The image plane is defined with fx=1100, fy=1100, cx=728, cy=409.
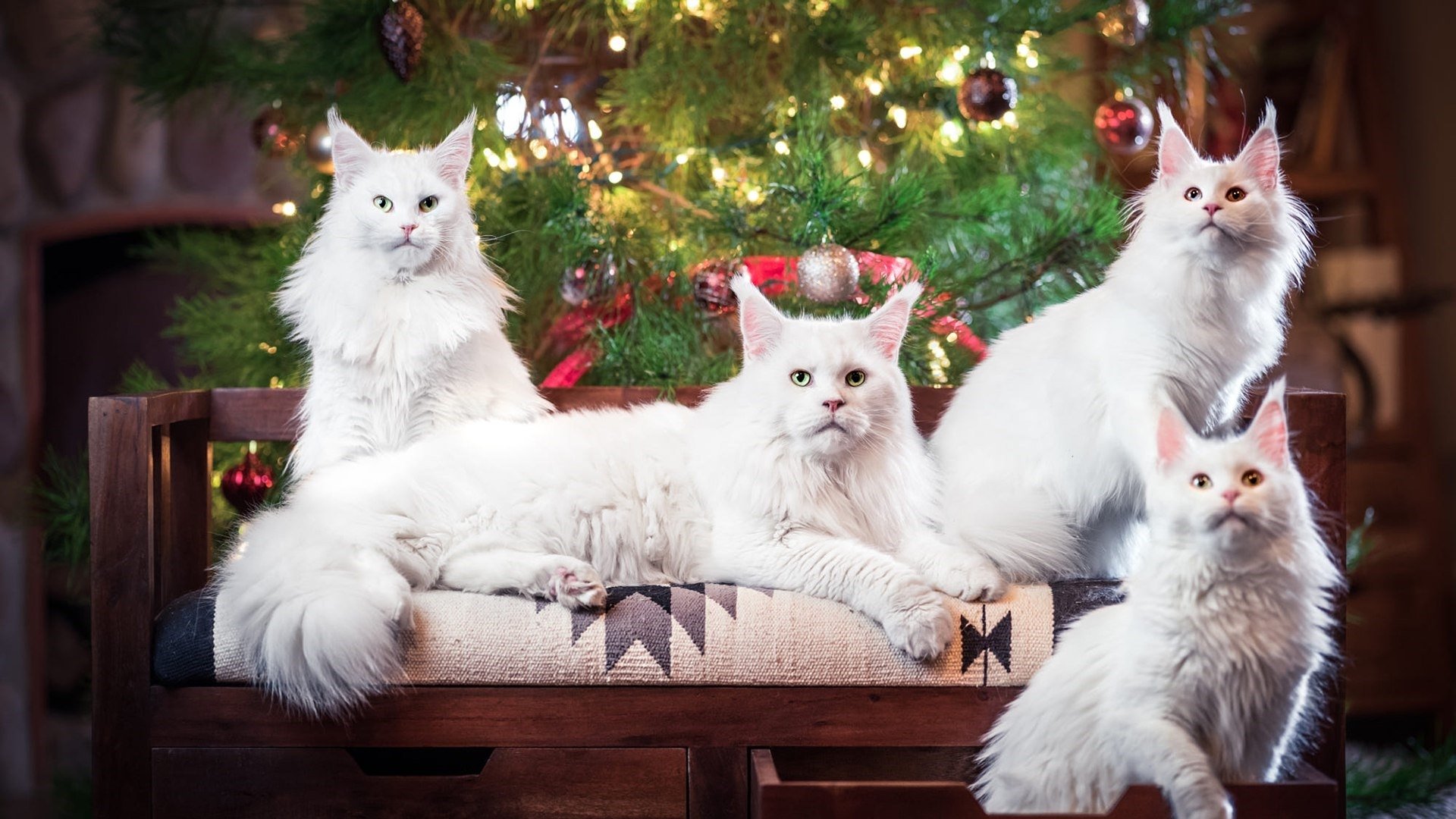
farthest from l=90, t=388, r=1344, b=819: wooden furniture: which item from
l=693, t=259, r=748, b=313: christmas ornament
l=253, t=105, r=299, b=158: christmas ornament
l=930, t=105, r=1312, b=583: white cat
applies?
l=253, t=105, r=299, b=158: christmas ornament

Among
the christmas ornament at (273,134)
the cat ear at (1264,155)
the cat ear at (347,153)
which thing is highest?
the christmas ornament at (273,134)

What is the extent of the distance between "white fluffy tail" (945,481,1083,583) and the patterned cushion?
0.25 ft

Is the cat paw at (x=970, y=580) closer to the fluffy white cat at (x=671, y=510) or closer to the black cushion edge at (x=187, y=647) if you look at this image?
the fluffy white cat at (x=671, y=510)

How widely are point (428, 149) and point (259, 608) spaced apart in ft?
1.98

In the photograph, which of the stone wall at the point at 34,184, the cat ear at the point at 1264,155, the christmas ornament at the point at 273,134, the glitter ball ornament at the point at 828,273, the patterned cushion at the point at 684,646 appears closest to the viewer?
the cat ear at the point at 1264,155

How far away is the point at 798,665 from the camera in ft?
3.90

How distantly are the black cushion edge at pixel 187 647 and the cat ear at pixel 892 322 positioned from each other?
0.81 metres

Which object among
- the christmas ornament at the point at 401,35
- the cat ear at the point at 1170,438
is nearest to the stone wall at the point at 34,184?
the christmas ornament at the point at 401,35

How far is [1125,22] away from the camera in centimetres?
191

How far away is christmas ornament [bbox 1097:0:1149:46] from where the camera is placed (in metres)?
1.83

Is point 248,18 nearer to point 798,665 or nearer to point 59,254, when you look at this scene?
point 59,254

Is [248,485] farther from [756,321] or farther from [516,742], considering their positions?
[756,321]

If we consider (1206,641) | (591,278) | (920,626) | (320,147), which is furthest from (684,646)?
(320,147)

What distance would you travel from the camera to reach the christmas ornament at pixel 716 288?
5.21 ft
